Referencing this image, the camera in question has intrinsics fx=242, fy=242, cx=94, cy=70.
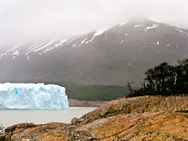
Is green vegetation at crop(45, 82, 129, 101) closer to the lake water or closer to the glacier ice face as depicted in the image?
the glacier ice face

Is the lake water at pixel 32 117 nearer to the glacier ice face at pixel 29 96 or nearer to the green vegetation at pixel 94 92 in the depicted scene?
the glacier ice face at pixel 29 96

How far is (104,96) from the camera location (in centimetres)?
13850

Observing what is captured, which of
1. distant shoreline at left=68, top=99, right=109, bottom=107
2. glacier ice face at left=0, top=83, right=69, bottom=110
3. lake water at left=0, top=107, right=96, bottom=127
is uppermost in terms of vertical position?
glacier ice face at left=0, top=83, right=69, bottom=110

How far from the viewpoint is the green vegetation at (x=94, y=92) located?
138 meters

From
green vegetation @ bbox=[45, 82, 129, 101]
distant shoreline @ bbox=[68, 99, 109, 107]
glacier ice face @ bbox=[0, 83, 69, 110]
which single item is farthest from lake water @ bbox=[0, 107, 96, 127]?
green vegetation @ bbox=[45, 82, 129, 101]

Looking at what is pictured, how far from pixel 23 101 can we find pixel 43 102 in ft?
21.0

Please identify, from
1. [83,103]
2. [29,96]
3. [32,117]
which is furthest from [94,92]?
[32,117]

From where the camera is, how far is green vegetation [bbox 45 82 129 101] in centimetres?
13762

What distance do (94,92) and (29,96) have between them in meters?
72.7

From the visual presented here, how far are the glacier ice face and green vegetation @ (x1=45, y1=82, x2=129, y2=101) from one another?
5599 centimetres

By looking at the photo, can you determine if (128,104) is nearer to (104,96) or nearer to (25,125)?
(25,125)

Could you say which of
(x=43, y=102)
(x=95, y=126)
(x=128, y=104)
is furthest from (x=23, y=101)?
(x=95, y=126)

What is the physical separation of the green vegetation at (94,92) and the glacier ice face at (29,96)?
56.0m

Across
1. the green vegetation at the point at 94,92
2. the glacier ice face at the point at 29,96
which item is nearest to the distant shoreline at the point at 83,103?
the green vegetation at the point at 94,92
